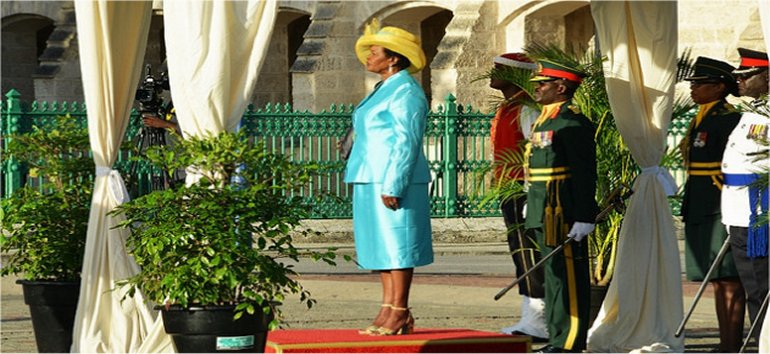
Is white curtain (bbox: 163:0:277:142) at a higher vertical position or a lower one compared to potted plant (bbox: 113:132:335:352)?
higher

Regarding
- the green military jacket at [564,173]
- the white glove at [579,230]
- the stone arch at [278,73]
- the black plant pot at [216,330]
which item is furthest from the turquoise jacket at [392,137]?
the stone arch at [278,73]

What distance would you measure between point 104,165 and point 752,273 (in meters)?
3.87

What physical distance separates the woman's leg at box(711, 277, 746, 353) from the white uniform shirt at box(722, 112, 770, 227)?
0.47m

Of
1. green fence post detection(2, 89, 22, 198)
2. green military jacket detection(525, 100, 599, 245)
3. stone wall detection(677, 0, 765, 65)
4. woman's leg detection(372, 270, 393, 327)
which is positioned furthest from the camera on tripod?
stone wall detection(677, 0, 765, 65)

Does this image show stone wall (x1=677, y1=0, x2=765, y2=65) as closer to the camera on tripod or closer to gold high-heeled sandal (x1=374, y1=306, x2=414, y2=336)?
the camera on tripod

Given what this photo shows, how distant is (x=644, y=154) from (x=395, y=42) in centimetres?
192

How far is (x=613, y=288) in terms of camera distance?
34.8 feet

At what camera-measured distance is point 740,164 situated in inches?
395

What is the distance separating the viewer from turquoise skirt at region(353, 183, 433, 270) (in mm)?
9492

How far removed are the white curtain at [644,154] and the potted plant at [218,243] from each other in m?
2.63

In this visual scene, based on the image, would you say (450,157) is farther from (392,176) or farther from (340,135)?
(392,176)

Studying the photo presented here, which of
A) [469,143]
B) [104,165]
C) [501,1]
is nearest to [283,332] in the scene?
[104,165]

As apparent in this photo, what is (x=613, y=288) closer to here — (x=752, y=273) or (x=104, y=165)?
(x=752, y=273)

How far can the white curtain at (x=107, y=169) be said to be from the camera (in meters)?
9.50
